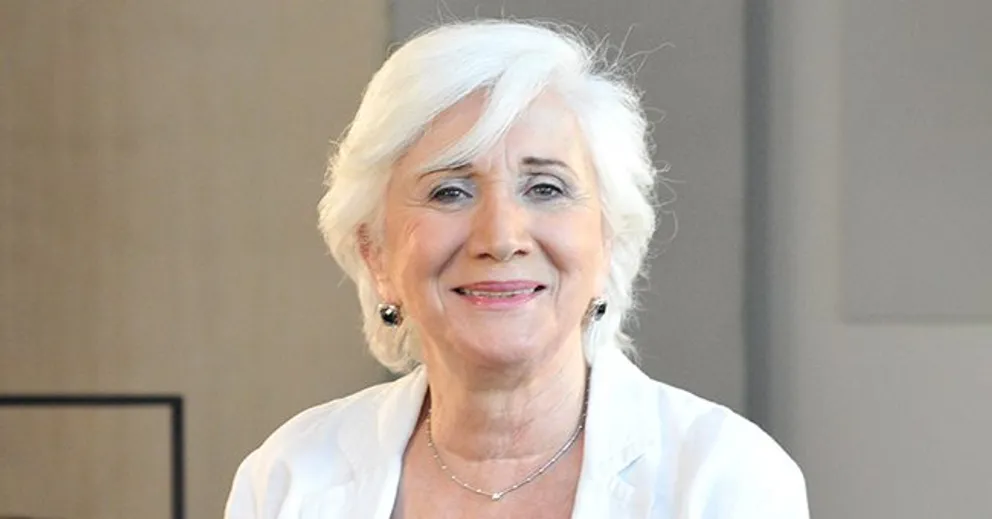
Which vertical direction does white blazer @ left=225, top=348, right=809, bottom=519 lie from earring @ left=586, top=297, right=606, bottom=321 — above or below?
below

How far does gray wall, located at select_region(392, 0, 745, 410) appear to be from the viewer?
208 cm

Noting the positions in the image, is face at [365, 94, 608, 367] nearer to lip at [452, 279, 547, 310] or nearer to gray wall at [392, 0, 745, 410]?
lip at [452, 279, 547, 310]

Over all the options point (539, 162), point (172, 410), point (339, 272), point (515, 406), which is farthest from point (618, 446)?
point (172, 410)

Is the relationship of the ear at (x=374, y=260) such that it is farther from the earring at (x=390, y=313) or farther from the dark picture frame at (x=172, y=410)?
the dark picture frame at (x=172, y=410)

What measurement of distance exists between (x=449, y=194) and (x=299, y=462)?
452 mm

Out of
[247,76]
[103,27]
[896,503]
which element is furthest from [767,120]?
[103,27]

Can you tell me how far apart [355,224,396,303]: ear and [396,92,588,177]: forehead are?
0.17 metres

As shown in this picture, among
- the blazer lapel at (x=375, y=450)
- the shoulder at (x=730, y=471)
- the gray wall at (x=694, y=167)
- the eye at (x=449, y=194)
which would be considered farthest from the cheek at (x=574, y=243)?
the gray wall at (x=694, y=167)

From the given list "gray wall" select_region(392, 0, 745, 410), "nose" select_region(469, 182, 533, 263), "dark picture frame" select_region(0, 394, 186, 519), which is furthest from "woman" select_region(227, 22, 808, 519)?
"dark picture frame" select_region(0, 394, 186, 519)

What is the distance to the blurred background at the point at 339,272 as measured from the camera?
79.2 inches

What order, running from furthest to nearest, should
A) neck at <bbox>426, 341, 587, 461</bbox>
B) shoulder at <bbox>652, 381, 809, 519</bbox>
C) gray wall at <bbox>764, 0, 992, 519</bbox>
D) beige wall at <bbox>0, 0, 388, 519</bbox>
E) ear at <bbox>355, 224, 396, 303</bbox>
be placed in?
beige wall at <bbox>0, 0, 388, 519</bbox> < gray wall at <bbox>764, 0, 992, 519</bbox> < ear at <bbox>355, 224, 396, 303</bbox> < neck at <bbox>426, 341, 587, 461</bbox> < shoulder at <bbox>652, 381, 809, 519</bbox>

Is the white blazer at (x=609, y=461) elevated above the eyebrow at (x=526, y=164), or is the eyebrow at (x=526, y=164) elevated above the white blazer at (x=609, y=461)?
the eyebrow at (x=526, y=164)

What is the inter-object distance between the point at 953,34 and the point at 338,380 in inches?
50.7

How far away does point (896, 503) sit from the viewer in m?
2.04
